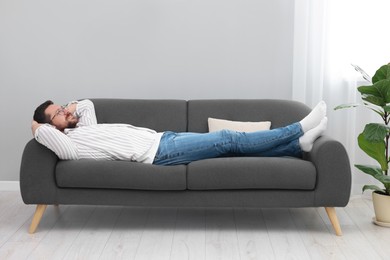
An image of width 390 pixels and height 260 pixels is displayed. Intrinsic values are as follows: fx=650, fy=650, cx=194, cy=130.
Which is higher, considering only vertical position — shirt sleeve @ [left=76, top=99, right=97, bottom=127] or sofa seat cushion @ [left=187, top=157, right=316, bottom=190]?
shirt sleeve @ [left=76, top=99, right=97, bottom=127]

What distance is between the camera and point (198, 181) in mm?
3779

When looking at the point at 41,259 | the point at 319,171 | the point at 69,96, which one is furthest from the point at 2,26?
the point at 319,171

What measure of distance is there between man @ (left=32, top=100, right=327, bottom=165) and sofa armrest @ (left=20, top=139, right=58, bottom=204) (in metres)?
0.09

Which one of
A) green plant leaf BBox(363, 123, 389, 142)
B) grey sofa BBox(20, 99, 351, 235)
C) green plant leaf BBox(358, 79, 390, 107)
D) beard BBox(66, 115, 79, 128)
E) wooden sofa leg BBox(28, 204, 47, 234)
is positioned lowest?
wooden sofa leg BBox(28, 204, 47, 234)

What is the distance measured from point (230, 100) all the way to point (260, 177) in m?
0.93

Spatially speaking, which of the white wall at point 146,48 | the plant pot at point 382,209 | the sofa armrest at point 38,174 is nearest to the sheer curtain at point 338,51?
the white wall at point 146,48

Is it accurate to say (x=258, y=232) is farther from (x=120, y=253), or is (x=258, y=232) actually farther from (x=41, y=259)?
(x=41, y=259)

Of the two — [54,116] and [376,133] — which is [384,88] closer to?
[376,133]

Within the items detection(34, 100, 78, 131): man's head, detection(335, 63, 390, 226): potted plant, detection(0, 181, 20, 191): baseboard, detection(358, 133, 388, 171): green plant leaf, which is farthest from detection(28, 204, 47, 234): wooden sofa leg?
detection(358, 133, 388, 171): green plant leaf

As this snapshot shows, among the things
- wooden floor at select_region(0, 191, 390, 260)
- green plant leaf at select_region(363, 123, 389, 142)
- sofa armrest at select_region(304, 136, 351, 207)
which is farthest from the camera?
green plant leaf at select_region(363, 123, 389, 142)

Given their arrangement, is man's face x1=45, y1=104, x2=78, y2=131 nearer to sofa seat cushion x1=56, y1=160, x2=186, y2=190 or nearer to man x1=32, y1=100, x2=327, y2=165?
man x1=32, y1=100, x2=327, y2=165

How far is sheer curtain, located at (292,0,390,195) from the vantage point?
15.6ft

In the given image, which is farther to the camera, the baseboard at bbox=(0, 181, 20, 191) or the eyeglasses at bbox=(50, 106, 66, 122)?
the baseboard at bbox=(0, 181, 20, 191)

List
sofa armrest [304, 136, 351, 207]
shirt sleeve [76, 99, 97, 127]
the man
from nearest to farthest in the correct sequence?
sofa armrest [304, 136, 351, 207], the man, shirt sleeve [76, 99, 97, 127]
